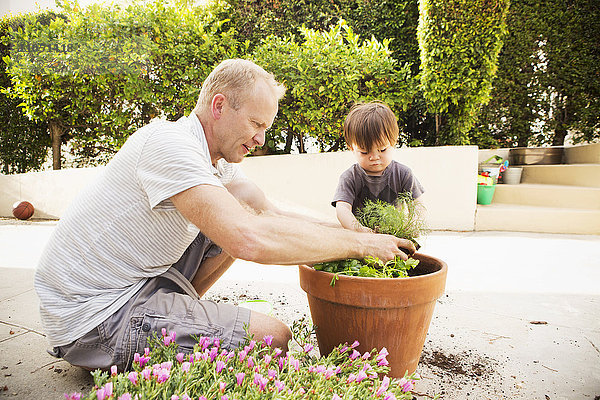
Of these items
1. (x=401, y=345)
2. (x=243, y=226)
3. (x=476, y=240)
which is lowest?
(x=476, y=240)

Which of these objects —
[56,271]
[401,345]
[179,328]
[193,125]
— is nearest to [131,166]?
[193,125]

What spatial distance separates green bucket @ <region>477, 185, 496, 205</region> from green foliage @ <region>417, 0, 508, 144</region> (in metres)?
1.00

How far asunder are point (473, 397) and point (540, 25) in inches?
277

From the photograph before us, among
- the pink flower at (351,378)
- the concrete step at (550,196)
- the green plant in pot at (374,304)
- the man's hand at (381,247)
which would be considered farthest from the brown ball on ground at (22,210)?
the concrete step at (550,196)

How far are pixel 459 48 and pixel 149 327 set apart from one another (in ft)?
15.7

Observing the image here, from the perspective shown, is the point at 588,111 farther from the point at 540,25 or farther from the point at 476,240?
the point at 476,240

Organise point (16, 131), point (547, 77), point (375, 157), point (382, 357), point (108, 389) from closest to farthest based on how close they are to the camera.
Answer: point (108, 389) → point (382, 357) → point (375, 157) → point (547, 77) → point (16, 131)

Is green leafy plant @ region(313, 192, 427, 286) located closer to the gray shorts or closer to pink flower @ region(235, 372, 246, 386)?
the gray shorts

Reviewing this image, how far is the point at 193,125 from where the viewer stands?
1.71 metres

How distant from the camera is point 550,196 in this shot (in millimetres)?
5230

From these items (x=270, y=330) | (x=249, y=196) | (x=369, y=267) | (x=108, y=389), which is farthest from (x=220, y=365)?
(x=249, y=196)

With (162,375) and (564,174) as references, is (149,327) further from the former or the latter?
(564,174)

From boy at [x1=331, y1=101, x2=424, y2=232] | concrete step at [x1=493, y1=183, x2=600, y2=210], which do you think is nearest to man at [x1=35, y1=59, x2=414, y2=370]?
boy at [x1=331, y1=101, x2=424, y2=232]

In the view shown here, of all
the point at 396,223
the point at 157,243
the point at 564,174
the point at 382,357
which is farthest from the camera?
the point at 564,174
